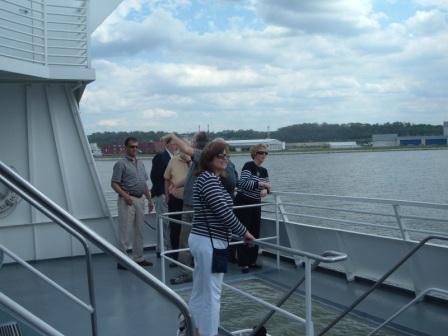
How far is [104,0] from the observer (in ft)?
26.1

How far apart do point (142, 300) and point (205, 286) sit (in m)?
2.12

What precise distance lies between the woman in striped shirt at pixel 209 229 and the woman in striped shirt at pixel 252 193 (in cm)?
261

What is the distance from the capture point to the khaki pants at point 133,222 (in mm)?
6676

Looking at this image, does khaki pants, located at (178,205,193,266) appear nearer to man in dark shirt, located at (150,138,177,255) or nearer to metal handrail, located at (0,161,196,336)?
man in dark shirt, located at (150,138,177,255)

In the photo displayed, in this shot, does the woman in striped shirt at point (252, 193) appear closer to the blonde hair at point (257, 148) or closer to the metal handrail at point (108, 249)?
the blonde hair at point (257, 148)

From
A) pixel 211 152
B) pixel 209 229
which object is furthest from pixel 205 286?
pixel 211 152

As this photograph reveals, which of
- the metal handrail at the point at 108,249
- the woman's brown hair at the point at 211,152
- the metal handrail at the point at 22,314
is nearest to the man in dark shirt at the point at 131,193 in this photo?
the woman's brown hair at the point at 211,152

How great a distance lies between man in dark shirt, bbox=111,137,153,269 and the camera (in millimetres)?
6539

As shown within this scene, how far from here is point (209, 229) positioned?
3.43 m

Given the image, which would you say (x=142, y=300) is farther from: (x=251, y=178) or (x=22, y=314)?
(x=22, y=314)

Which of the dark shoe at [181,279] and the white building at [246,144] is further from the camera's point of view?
the white building at [246,144]

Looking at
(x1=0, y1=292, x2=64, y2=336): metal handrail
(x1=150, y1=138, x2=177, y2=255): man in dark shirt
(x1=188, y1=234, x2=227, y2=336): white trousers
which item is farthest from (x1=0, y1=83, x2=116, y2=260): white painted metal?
(x1=0, y1=292, x2=64, y2=336): metal handrail

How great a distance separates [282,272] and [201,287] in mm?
3073

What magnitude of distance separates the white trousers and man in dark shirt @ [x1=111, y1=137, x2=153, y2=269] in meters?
3.24
